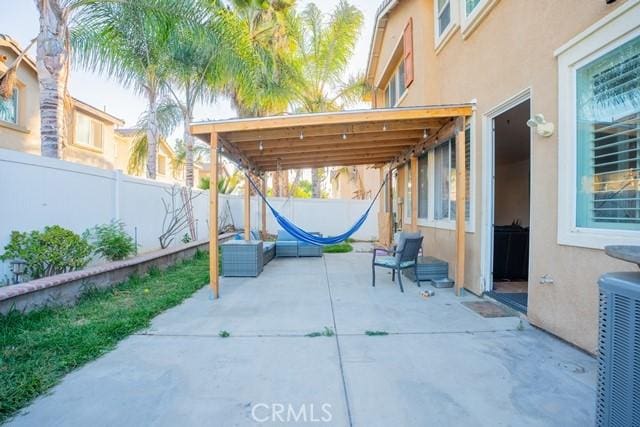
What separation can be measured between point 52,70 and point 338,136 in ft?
15.0

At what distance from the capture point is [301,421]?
193 centimetres

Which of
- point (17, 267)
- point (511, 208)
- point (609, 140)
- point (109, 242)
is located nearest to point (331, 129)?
point (609, 140)

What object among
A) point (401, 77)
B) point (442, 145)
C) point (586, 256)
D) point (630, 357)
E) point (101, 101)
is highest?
point (101, 101)

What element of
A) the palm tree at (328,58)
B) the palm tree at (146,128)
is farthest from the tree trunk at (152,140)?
the palm tree at (328,58)

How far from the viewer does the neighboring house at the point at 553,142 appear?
2576mm

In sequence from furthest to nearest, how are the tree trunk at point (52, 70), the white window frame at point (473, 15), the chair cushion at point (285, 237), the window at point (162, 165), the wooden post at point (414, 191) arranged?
1. the window at point (162, 165)
2. the chair cushion at point (285, 237)
3. the wooden post at point (414, 191)
4. the tree trunk at point (52, 70)
5. the white window frame at point (473, 15)

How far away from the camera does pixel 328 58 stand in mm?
12586

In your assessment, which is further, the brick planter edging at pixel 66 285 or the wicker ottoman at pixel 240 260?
the wicker ottoman at pixel 240 260

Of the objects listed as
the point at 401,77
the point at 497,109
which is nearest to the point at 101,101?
the point at 401,77

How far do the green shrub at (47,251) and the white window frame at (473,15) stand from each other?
6.11 metres

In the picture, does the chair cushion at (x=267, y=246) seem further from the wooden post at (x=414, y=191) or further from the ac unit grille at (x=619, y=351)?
the ac unit grille at (x=619, y=351)

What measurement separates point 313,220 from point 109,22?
8687mm

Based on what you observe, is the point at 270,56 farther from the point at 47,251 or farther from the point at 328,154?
the point at 47,251

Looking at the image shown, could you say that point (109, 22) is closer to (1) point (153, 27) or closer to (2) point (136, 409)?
(1) point (153, 27)
